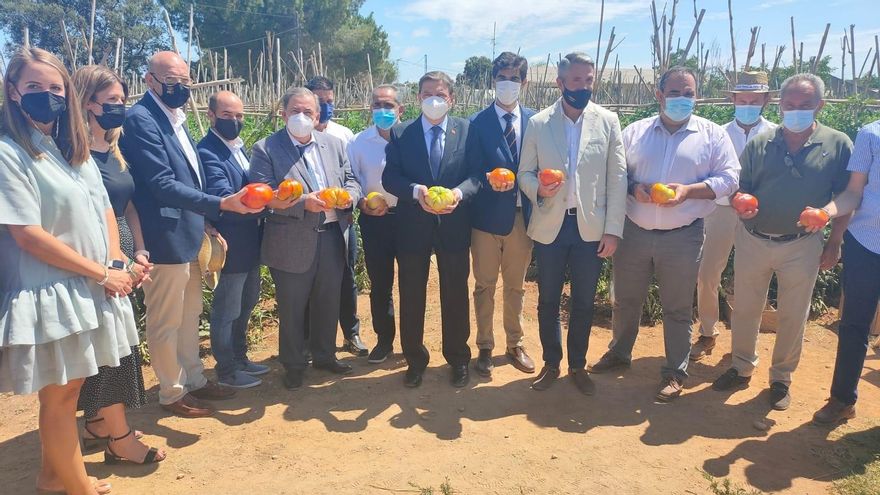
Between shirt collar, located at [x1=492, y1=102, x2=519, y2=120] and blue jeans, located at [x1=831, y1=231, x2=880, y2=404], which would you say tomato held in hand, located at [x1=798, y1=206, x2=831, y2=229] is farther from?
shirt collar, located at [x1=492, y1=102, x2=519, y2=120]

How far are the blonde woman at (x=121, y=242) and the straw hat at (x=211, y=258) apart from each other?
14.4 inches

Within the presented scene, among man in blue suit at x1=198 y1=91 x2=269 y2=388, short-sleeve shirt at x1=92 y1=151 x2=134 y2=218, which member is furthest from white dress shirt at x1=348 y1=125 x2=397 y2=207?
short-sleeve shirt at x1=92 y1=151 x2=134 y2=218

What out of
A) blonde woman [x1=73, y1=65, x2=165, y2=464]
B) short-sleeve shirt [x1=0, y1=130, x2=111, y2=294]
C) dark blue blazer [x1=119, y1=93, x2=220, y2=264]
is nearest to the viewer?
short-sleeve shirt [x1=0, y1=130, x2=111, y2=294]

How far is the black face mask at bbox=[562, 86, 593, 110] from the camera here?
373 cm

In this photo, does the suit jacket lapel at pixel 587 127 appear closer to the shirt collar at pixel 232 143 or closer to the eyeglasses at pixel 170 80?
the shirt collar at pixel 232 143

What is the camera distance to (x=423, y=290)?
4.11 m

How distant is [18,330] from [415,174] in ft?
7.74

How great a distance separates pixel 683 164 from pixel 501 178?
1183mm

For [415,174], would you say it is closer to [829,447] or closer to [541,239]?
[541,239]

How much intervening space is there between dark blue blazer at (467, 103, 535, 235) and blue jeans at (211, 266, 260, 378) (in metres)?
1.68

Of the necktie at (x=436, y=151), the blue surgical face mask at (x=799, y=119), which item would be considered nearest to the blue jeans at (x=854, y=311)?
the blue surgical face mask at (x=799, y=119)

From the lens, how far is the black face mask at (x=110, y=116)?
9.73 ft

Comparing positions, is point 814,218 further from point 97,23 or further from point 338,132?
point 97,23

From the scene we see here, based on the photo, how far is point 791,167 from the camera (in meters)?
3.71
